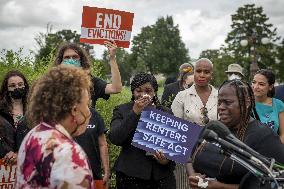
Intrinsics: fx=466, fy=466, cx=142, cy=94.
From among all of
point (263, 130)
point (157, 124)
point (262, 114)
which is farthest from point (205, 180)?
point (262, 114)

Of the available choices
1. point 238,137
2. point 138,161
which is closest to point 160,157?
point 138,161

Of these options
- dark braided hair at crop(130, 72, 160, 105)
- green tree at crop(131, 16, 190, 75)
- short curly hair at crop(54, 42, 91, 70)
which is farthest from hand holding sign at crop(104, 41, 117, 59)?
green tree at crop(131, 16, 190, 75)

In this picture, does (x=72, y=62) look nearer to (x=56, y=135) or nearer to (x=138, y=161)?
(x=138, y=161)

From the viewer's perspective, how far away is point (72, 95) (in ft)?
8.28

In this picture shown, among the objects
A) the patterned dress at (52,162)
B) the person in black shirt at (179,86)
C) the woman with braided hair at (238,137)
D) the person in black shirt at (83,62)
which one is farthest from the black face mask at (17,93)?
the person in black shirt at (179,86)

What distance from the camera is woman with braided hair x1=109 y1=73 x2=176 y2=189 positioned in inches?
176

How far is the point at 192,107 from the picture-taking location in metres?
5.58

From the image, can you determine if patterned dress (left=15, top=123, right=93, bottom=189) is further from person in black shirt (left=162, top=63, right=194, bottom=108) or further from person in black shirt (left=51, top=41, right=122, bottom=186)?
person in black shirt (left=162, top=63, right=194, bottom=108)

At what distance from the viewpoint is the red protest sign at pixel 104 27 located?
19.9 ft

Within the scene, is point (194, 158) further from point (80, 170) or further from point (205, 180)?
point (80, 170)

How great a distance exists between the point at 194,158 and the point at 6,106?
242cm

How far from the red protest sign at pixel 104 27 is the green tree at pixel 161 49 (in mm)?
74678

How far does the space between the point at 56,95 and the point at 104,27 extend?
3693 mm

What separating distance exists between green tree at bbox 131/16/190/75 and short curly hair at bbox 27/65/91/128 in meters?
78.2
